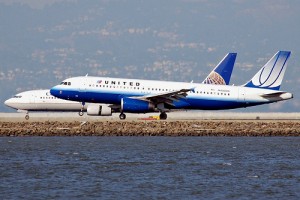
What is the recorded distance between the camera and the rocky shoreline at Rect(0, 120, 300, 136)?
70188 millimetres

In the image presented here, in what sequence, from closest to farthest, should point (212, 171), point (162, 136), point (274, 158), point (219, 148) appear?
1. point (212, 171)
2. point (274, 158)
3. point (219, 148)
4. point (162, 136)

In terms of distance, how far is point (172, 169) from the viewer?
4606 centimetres

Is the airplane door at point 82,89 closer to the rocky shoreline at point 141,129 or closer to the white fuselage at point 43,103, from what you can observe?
the rocky shoreline at point 141,129

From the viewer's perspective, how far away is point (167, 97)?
261 feet

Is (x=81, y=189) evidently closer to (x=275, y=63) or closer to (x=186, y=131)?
(x=186, y=131)

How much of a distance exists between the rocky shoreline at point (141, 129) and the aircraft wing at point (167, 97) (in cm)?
458

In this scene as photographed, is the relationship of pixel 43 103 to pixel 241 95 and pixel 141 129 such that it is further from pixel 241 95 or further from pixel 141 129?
pixel 141 129

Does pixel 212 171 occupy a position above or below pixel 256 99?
below

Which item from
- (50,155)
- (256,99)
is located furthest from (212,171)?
(256,99)

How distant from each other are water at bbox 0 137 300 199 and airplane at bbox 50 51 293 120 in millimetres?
12060

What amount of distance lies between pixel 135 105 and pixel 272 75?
16.8 meters

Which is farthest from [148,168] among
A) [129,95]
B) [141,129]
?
[129,95]

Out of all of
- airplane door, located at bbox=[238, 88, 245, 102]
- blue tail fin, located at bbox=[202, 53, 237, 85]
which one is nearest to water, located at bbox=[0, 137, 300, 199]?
airplane door, located at bbox=[238, 88, 245, 102]

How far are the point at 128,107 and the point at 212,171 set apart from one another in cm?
3351
